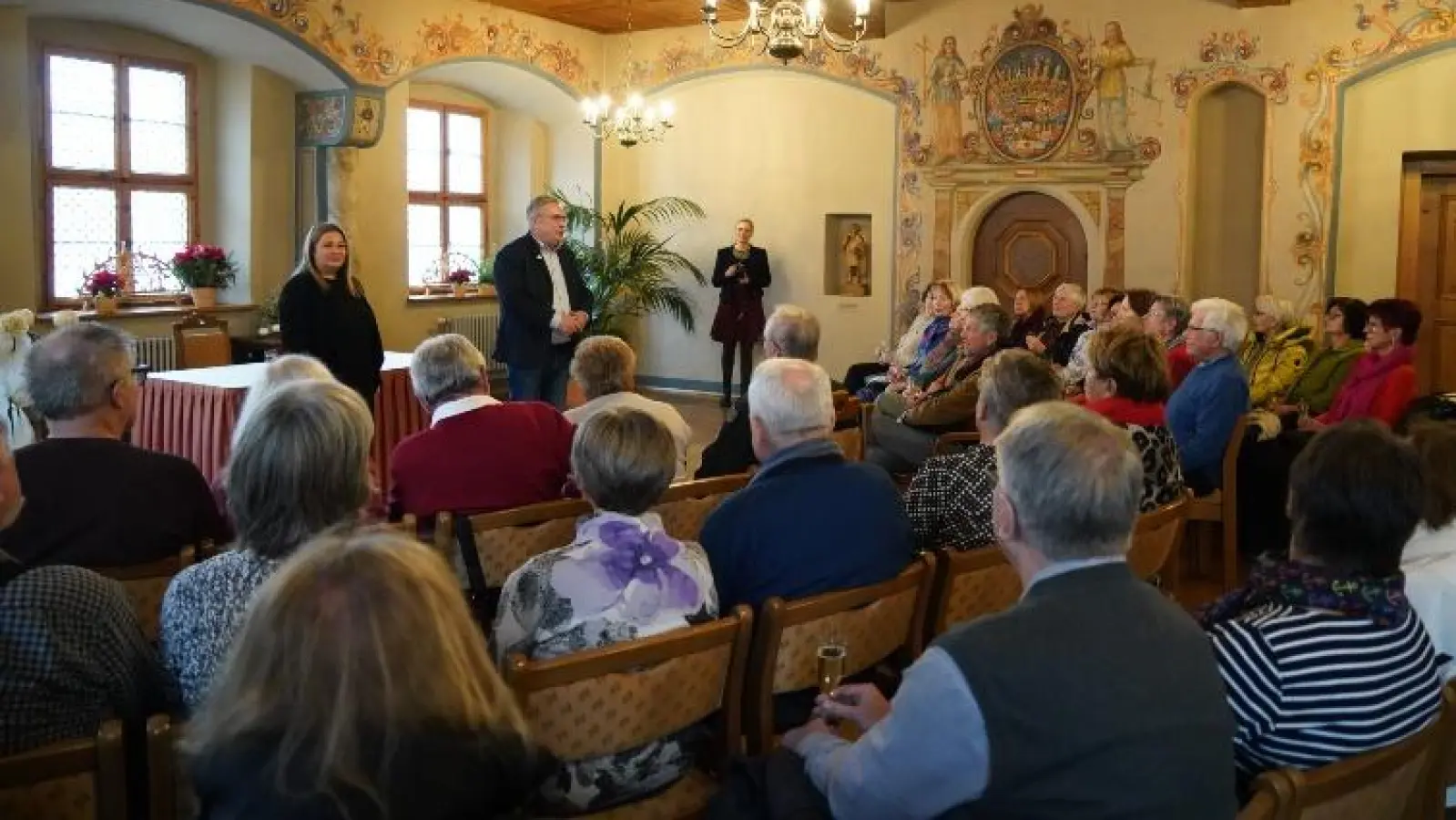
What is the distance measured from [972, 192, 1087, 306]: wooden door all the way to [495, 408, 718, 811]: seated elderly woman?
8.36 meters

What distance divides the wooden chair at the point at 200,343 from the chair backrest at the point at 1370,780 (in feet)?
24.6

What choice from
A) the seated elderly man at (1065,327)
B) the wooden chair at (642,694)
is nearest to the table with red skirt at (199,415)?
the wooden chair at (642,694)

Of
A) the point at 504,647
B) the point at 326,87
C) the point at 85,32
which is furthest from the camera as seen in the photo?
the point at 326,87

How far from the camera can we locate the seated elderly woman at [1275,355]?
23.3 feet

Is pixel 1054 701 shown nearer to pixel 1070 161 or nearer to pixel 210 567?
pixel 210 567

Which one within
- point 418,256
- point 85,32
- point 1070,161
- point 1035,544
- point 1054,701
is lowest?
point 1054,701

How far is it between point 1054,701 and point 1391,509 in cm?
85

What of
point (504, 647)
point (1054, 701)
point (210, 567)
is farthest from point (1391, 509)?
point (210, 567)

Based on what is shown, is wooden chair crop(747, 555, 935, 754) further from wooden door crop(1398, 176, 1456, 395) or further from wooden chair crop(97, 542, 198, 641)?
wooden door crop(1398, 176, 1456, 395)

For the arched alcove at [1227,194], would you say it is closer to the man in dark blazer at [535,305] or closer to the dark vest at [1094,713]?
the man in dark blazer at [535,305]

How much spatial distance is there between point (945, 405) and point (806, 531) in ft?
10.5

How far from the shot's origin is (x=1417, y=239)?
9.43 m

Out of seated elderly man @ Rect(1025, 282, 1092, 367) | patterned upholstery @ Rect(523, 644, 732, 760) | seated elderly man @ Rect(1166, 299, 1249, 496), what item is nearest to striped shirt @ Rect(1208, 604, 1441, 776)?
patterned upholstery @ Rect(523, 644, 732, 760)

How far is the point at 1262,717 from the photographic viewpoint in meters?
2.03
